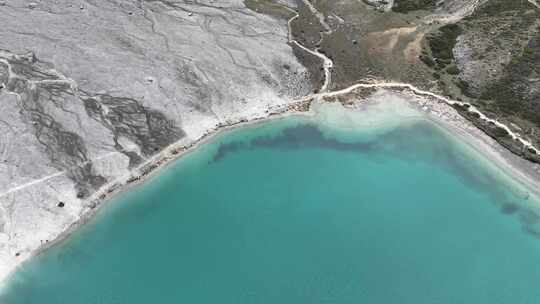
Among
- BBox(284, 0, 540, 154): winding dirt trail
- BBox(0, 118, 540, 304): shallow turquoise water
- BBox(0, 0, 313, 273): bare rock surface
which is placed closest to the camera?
BBox(0, 118, 540, 304): shallow turquoise water

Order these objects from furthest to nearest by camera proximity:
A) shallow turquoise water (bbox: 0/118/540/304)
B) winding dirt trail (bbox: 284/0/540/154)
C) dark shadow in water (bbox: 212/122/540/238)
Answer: winding dirt trail (bbox: 284/0/540/154) < dark shadow in water (bbox: 212/122/540/238) < shallow turquoise water (bbox: 0/118/540/304)

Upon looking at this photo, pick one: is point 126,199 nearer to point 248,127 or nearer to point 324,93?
point 248,127

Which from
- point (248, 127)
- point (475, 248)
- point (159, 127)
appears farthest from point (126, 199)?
point (475, 248)

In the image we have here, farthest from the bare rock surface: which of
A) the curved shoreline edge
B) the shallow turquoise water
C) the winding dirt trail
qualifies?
the shallow turquoise water

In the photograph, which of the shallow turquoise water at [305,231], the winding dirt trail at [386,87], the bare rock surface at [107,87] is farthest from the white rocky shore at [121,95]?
the shallow turquoise water at [305,231]

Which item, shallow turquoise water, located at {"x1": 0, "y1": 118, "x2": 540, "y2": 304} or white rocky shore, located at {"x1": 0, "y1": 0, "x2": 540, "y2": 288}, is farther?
white rocky shore, located at {"x1": 0, "y1": 0, "x2": 540, "y2": 288}

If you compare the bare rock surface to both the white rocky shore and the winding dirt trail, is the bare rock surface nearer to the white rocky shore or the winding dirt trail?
the white rocky shore
